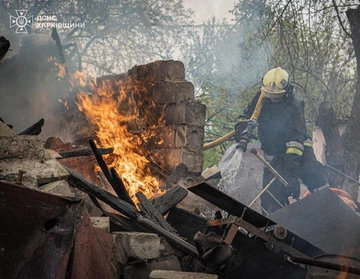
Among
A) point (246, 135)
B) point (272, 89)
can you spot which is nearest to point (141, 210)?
point (246, 135)

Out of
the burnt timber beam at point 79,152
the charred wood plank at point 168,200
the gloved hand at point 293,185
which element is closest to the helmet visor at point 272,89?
the gloved hand at point 293,185

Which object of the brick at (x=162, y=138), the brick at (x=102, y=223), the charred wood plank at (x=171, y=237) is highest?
the brick at (x=162, y=138)

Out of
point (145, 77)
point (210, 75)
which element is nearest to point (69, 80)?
point (145, 77)

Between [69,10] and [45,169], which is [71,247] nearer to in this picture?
[45,169]

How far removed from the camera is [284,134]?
25.5 ft

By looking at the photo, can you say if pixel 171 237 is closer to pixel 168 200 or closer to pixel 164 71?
pixel 168 200

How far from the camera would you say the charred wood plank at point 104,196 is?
373 centimetres

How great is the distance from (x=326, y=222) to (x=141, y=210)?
6.49 feet

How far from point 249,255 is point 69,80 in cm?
693

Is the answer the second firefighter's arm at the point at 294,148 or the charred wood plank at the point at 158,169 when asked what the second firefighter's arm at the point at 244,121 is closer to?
the second firefighter's arm at the point at 294,148

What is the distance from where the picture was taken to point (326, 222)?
155 inches

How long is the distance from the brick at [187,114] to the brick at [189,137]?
0.07 metres

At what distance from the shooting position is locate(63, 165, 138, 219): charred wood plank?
3727 millimetres

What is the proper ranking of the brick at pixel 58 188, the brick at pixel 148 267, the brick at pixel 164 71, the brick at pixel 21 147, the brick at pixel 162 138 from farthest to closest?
1. the brick at pixel 164 71
2. the brick at pixel 162 138
3. the brick at pixel 21 147
4. the brick at pixel 58 188
5. the brick at pixel 148 267
